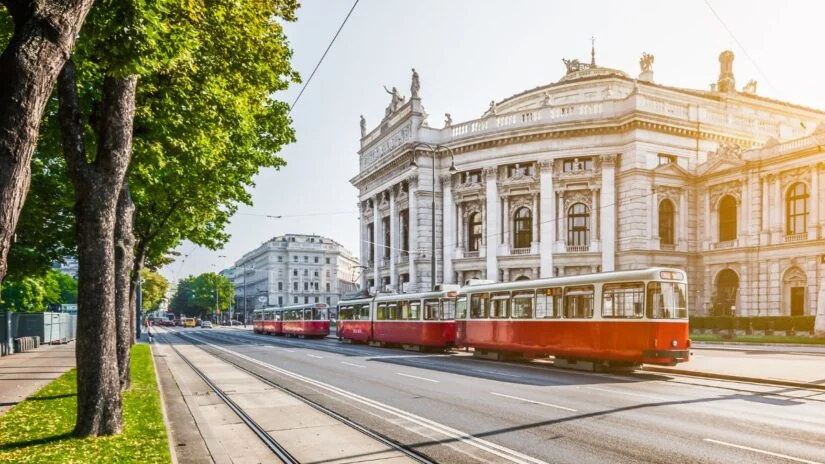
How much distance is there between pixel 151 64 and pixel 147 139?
176 inches

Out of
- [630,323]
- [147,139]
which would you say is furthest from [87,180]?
[630,323]

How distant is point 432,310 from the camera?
31.8 m

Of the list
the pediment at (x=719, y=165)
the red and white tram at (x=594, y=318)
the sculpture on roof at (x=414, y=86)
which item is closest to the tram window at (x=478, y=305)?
the red and white tram at (x=594, y=318)

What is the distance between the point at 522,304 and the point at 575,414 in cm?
1229

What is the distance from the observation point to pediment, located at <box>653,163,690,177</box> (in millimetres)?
46438

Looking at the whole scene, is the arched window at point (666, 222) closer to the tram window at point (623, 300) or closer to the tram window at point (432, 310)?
the tram window at point (432, 310)

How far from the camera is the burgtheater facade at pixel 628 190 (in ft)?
134

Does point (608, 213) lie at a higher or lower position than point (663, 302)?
higher

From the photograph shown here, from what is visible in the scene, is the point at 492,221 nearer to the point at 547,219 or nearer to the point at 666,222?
→ the point at 547,219

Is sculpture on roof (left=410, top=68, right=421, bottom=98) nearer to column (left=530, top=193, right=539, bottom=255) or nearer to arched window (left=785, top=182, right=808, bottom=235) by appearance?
column (left=530, top=193, right=539, bottom=255)

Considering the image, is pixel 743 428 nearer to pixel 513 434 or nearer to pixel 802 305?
pixel 513 434

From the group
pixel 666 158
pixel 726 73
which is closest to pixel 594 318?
pixel 666 158

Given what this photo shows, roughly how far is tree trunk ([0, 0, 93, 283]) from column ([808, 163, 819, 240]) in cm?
4223

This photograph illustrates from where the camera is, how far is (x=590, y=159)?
48.9m
